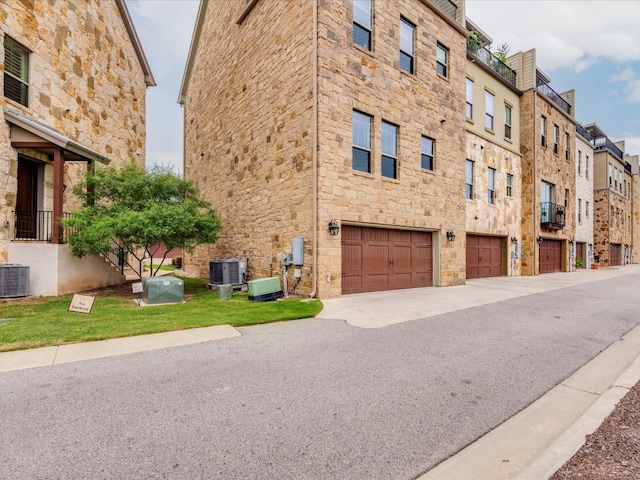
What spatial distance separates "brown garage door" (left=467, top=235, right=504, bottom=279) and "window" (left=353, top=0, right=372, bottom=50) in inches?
410

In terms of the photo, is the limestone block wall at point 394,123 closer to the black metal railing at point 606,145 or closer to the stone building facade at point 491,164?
the stone building facade at point 491,164

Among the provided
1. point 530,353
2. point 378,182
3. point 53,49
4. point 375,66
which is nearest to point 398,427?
point 530,353

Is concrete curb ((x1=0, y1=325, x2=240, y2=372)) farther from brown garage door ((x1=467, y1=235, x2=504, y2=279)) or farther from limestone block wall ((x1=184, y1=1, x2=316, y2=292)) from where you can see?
brown garage door ((x1=467, y1=235, x2=504, y2=279))

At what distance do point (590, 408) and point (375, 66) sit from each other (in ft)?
36.1

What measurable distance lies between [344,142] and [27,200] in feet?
34.3

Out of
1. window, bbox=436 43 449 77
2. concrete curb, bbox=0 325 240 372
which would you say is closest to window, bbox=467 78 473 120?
window, bbox=436 43 449 77

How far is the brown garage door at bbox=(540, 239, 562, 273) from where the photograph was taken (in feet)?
70.4

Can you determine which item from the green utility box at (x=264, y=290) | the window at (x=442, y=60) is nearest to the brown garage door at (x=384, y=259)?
the green utility box at (x=264, y=290)

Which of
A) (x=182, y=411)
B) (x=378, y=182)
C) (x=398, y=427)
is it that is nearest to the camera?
(x=398, y=427)

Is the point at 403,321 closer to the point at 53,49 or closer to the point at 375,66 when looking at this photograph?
the point at 375,66

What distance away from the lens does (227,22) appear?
15922 mm

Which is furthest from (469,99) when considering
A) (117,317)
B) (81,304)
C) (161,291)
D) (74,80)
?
(81,304)

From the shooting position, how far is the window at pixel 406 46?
12422mm

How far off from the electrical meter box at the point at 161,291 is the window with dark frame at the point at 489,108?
16951 mm
